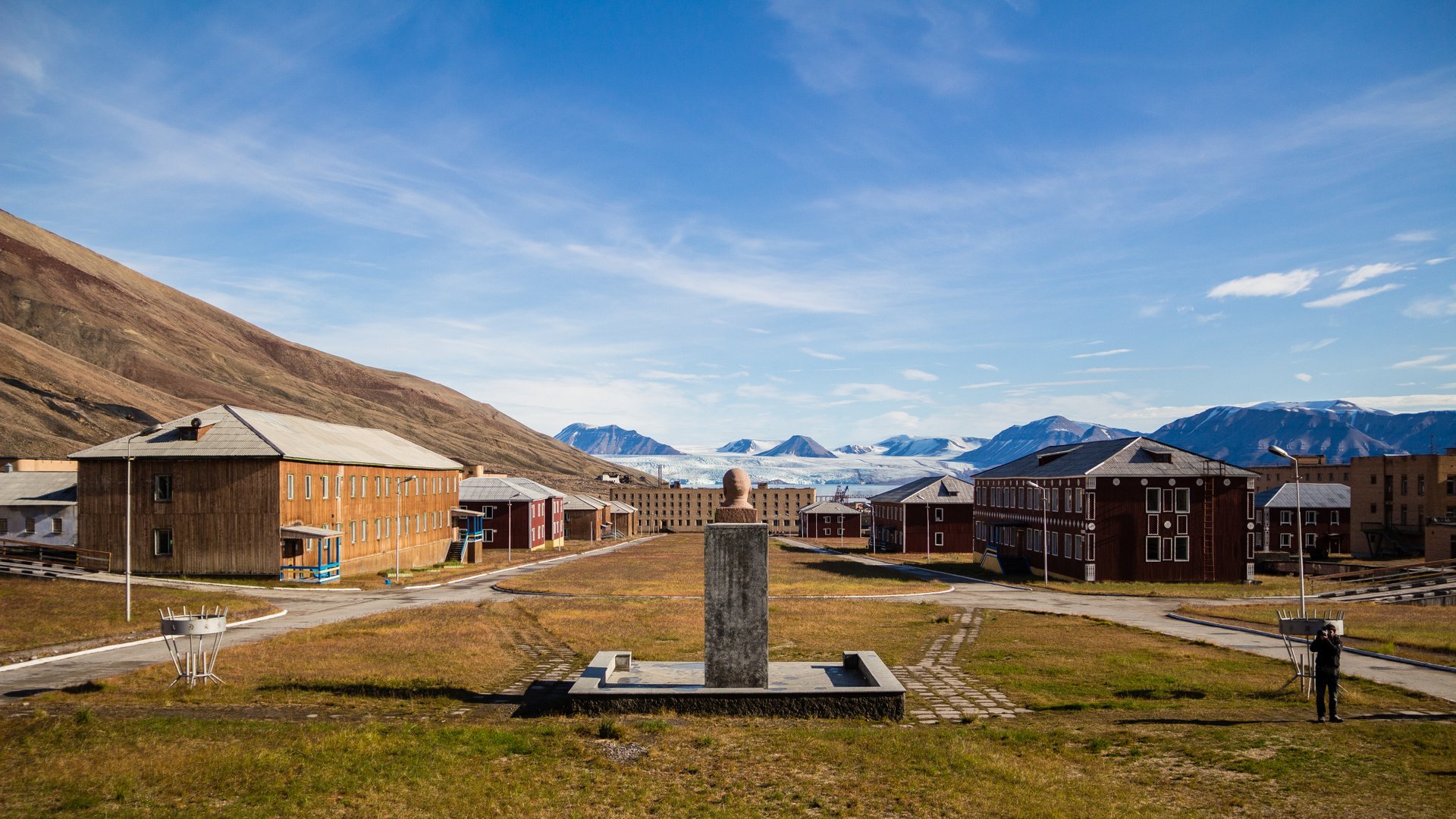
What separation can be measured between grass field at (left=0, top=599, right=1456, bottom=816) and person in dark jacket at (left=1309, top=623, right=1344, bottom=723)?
48 cm

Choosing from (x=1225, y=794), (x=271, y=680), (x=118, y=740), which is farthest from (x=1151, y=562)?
(x=118, y=740)

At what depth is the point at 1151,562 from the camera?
62969 millimetres

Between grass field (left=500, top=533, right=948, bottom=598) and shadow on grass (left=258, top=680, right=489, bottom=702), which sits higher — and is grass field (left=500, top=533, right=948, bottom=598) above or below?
below

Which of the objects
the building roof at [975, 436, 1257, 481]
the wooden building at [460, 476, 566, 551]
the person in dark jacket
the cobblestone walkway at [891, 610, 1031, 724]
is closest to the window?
the wooden building at [460, 476, 566, 551]

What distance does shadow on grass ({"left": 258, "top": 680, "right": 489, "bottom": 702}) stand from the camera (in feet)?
69.4

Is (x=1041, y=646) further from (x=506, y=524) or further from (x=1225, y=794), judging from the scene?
(x=506, y=524)

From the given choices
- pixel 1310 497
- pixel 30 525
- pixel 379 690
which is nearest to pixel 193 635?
pixel 379 690

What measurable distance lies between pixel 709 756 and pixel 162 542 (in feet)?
168

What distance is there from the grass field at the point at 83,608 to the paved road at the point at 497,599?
206 centimetres

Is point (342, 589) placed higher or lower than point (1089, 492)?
lower

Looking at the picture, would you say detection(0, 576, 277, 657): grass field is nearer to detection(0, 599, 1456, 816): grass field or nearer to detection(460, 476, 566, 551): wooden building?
detection(0, 599, 1456, 816): grass field

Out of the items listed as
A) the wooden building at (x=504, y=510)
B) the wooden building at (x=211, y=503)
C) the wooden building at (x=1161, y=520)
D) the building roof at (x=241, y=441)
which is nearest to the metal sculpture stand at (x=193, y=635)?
the building roof at (x=241, y=441)

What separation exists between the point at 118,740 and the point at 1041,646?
26.7 metres

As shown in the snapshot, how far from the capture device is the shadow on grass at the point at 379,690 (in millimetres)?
21141
